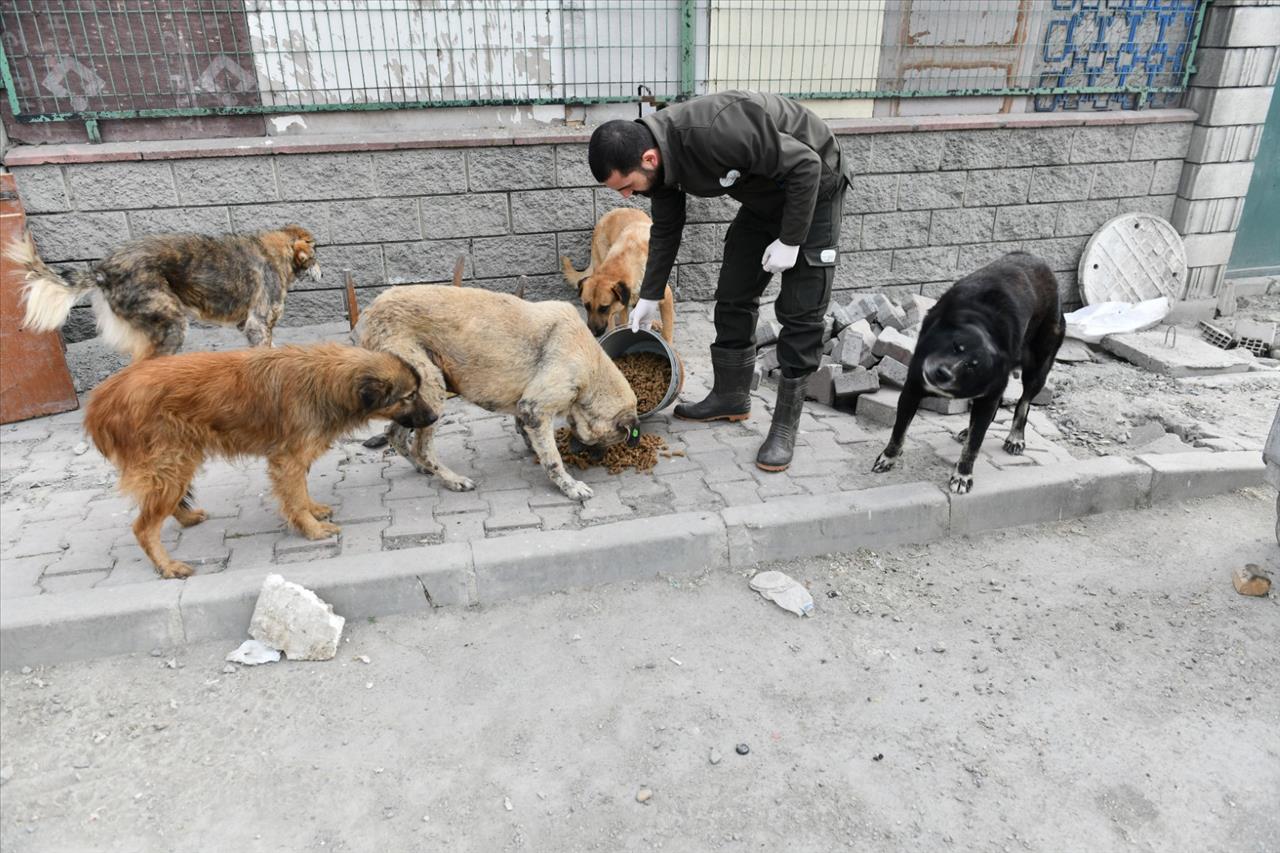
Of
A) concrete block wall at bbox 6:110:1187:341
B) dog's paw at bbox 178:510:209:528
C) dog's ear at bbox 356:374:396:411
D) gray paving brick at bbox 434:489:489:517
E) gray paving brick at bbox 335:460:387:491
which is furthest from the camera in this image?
concrete block wall at bbox 6:110:1187:341

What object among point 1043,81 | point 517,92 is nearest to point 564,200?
point 517,92

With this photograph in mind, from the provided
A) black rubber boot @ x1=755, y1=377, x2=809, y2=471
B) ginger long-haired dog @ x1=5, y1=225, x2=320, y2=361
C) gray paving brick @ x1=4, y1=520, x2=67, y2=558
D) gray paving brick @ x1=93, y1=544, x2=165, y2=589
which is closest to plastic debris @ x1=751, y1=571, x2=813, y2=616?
black rubber boot @ x1=755, y1=377, x2=809, y2=471

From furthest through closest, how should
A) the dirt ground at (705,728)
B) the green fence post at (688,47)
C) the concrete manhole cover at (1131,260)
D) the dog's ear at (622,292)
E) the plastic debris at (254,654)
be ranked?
the concrete manhole cover at (1131,260) → the green fence post at (688,47) → the dog's ear at (622,292) → the plastic debris at (254,654) → the dirt ground at (705,728)

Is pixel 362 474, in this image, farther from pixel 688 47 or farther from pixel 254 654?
pixel 688 47

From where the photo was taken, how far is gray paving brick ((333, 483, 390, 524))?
14.7ft

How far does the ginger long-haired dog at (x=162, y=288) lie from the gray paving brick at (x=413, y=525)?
2276mm

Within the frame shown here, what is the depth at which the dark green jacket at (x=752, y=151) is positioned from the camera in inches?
166

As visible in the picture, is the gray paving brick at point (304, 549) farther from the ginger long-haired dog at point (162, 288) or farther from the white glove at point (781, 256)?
the white glove at point (781, 256)

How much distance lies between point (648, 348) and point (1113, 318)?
5.28m

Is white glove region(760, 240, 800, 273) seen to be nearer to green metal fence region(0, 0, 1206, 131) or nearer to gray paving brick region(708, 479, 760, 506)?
gray paving brick region(708, 479, 760, 506)

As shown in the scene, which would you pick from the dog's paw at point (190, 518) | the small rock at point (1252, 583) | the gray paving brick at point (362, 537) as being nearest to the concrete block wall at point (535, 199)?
the dog's paw at point (190, 518)

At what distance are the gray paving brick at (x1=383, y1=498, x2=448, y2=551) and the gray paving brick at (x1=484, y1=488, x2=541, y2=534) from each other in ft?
0.20

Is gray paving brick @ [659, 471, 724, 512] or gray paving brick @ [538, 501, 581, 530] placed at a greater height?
gray paving brick @ [538, 501, 581, 530]

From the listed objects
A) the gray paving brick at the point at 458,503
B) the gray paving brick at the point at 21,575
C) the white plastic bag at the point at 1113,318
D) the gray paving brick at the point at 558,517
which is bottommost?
the white plastic bag at the point at 1113,318
